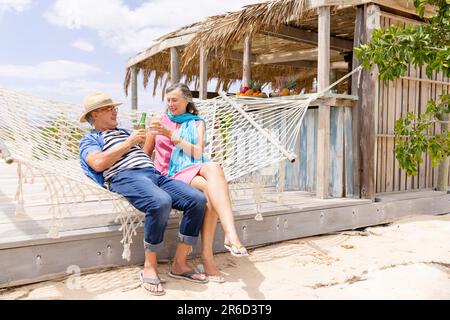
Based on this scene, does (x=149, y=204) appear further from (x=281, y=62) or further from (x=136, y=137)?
(x=281, y=62)

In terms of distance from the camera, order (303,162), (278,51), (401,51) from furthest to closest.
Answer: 1. (278,51)
2. (303,162)
3. (401,51)

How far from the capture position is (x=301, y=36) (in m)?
4.56

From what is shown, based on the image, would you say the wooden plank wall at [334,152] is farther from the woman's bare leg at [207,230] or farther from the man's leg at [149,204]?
the man's leg at [149,204]

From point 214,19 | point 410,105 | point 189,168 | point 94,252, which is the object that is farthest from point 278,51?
point 94,252

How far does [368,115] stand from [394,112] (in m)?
0.47

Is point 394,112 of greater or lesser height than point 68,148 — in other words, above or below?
above

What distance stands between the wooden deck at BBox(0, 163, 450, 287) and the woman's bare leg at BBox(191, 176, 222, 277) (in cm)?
34

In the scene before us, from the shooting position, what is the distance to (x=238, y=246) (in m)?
1.99

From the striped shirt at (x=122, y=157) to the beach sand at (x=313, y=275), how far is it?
0.54m

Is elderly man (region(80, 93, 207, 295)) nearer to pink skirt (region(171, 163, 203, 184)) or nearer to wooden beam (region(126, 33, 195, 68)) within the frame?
pink skirt (region(171, 163, 203, 184))

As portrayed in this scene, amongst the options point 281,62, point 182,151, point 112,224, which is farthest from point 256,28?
point 281,62

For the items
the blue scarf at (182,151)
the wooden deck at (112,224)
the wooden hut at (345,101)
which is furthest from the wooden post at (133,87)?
the blue scarf at (182,151)
